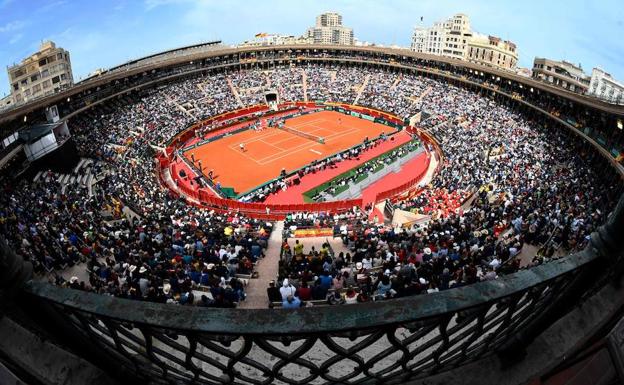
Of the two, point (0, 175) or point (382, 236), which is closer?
point (382, 236)

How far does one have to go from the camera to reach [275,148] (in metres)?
46.4

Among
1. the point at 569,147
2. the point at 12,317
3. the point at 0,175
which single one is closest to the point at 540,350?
the point at 12,317

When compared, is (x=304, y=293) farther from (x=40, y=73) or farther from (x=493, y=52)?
(x=493, y=52)

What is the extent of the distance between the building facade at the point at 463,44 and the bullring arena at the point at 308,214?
52.6 metres

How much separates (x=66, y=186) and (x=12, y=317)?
30.2 m

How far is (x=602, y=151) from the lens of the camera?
30219 millimetres

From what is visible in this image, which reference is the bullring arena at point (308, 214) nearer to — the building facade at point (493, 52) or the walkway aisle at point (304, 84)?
the walkway aisle at point (304, 84)

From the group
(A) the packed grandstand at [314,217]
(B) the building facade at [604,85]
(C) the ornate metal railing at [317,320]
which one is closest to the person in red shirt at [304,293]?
(A) the packed grandstand at [314,217]

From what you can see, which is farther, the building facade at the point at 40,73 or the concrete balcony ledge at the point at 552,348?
the building facade at the point at 40,73

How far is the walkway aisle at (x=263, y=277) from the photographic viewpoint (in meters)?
14.5

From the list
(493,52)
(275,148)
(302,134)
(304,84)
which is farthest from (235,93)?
(493,52)

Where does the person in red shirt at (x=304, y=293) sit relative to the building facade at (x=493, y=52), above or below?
below

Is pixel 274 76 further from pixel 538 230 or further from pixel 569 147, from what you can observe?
pixel 538 230

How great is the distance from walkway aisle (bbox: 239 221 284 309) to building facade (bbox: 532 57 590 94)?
221 ft
